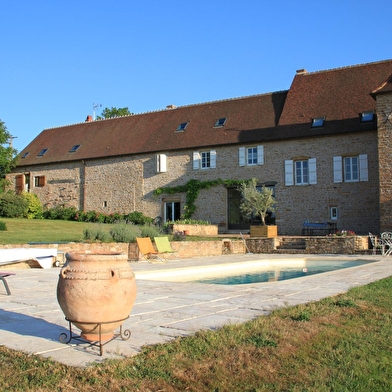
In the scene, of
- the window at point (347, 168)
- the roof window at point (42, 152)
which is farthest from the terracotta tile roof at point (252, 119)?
the window at point (347, 168)

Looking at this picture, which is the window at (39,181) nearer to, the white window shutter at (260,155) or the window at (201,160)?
the window at (201,160)

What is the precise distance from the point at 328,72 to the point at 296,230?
365 inches

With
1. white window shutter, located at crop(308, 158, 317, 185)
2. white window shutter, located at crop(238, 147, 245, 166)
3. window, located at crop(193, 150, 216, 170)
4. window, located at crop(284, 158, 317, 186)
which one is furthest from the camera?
window, located at crop(193, 150, 216, 170)

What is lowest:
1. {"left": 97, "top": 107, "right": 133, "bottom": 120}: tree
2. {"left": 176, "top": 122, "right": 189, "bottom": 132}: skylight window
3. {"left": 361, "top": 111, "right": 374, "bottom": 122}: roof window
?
{"left": 361, "top": 111, "right": 374, "bottom": 122}: roof window

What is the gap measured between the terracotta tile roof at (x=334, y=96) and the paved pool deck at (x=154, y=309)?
629 inches

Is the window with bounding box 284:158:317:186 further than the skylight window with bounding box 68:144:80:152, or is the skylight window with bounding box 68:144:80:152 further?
the skylight window with bounding box 68:144:80:152

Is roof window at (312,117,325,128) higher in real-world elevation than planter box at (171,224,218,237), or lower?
higher

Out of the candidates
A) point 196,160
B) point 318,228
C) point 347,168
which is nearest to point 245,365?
point 318,228

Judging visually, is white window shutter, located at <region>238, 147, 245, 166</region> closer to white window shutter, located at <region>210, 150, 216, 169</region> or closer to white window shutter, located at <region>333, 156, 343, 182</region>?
white window shutter, located at <region>210, 150, 216, 169</region>

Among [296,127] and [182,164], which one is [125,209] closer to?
[182,164]

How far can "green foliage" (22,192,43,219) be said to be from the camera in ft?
100

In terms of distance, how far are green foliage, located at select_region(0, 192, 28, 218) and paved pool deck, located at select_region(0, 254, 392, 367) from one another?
1846 cm

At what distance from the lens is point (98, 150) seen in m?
31.2

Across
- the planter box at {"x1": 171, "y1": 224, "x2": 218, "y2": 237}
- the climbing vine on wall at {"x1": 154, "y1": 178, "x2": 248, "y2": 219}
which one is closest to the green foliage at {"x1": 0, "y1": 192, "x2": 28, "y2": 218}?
the climbing vine on wall at {"x1": 154, "y1": 178, "x2": 248, "y2": 219}
